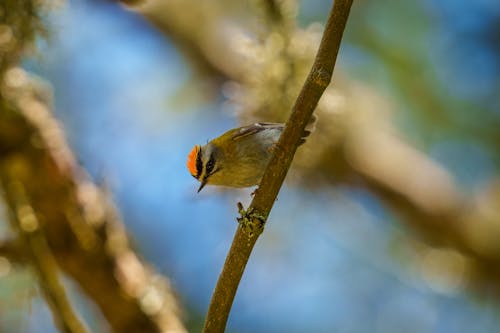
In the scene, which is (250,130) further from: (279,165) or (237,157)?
(279,165)

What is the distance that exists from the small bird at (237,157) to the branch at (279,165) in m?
0.85

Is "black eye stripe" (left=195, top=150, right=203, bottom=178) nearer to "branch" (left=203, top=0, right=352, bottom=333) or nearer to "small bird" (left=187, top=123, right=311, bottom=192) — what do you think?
"small bird" (left=187, top=123, right=311, bottom=192)

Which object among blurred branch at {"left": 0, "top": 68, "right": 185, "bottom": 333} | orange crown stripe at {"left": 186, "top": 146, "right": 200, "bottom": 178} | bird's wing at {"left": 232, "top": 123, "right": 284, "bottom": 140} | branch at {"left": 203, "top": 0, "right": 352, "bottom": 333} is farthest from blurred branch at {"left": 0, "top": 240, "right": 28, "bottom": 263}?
branch at {"left": 203, "top": 0, "right": 352, "bottom": 333}

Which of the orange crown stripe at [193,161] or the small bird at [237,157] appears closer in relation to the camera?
the small bird at [237,157]

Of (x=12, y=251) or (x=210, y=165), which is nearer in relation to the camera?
(x=210, y=165)

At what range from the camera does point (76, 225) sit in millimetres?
3076

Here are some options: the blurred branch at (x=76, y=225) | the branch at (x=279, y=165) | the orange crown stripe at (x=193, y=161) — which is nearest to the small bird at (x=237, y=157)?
the orange crown stripe at (x=193, y=161)

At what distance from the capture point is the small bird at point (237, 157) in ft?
8.63

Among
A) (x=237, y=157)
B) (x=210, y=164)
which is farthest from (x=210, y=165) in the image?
(x=237, y=157)

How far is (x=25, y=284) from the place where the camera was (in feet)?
10.2

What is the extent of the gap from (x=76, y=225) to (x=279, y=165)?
5.40ft

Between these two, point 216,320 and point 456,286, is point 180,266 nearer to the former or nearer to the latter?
point 456,286

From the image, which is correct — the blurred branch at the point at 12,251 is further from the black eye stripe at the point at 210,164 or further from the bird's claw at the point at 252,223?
the bird's claw at the point at 252,223

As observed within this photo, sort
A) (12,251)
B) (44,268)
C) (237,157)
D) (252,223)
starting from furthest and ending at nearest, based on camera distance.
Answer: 1. (12,251)
2. (237,157)
3. (44,268)
4. (252,223)
